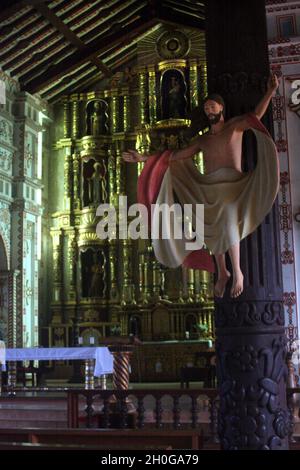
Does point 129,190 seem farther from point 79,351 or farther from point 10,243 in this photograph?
point 79,351

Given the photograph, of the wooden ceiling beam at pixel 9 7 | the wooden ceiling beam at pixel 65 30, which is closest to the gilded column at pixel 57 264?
the wooden ceiling beam at pixel 65 30

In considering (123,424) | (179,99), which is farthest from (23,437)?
(179,99)

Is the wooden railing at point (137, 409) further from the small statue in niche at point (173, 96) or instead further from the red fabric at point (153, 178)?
the small statue in niche at point (173, 96)

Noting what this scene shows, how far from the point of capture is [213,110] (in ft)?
11.8

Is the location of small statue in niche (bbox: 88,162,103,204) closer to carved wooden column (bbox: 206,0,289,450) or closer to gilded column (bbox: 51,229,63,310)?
gilded column (bbox: 51,229,63,310)

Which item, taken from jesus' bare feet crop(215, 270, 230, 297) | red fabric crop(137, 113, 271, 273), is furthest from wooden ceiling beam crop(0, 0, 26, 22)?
jesus' bare feet crop(215, 270, 230, 297)

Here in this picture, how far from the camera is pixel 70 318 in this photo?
54.8ft

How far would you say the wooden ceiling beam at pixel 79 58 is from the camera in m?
16.1

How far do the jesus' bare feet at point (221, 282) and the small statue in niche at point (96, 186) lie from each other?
537 inches

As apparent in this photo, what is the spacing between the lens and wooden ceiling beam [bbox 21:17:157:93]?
1614 cm

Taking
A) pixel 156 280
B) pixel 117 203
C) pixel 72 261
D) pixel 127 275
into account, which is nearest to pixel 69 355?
pixel 156 280

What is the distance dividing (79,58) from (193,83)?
9.65ft

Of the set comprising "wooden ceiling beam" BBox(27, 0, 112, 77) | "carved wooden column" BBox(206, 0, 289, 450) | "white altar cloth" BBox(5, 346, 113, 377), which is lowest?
"white altar cloth" BBox(5, 346, 113, 377)

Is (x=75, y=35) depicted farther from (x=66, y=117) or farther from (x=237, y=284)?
(x=237, y=284)
